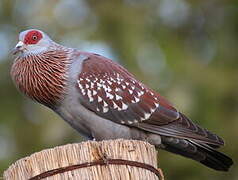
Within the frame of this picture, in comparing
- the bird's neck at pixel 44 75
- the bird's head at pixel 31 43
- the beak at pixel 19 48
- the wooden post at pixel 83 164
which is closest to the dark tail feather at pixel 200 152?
the bird's neck at pixel 44 75

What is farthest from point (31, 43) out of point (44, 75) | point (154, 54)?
point (154, 54)

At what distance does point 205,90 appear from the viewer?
11.9 m

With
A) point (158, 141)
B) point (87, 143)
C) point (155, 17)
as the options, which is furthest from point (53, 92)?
point (155, 17)

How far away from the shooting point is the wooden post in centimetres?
571

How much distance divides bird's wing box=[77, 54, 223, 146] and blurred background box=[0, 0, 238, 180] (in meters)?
3.15

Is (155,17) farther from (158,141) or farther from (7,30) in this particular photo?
(158,141)

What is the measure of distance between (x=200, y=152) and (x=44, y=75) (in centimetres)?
154

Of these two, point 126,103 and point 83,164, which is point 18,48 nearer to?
point 126,103

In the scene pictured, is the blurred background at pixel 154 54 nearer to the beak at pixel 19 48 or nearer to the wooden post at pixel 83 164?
the beak at pixel 19 48

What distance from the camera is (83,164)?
5.73 meters

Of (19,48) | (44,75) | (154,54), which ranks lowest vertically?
(154,54)

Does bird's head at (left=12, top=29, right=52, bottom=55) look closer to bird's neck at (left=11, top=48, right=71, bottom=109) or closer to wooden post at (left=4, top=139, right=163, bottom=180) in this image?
bird's neck at (left=11, top=48, right=71, bottom=109)

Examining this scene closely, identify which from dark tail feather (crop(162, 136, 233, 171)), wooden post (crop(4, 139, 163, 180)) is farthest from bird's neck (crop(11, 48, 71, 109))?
wooden post (crop(4, 139, 163, 180))

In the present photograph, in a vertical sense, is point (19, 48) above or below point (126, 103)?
above
